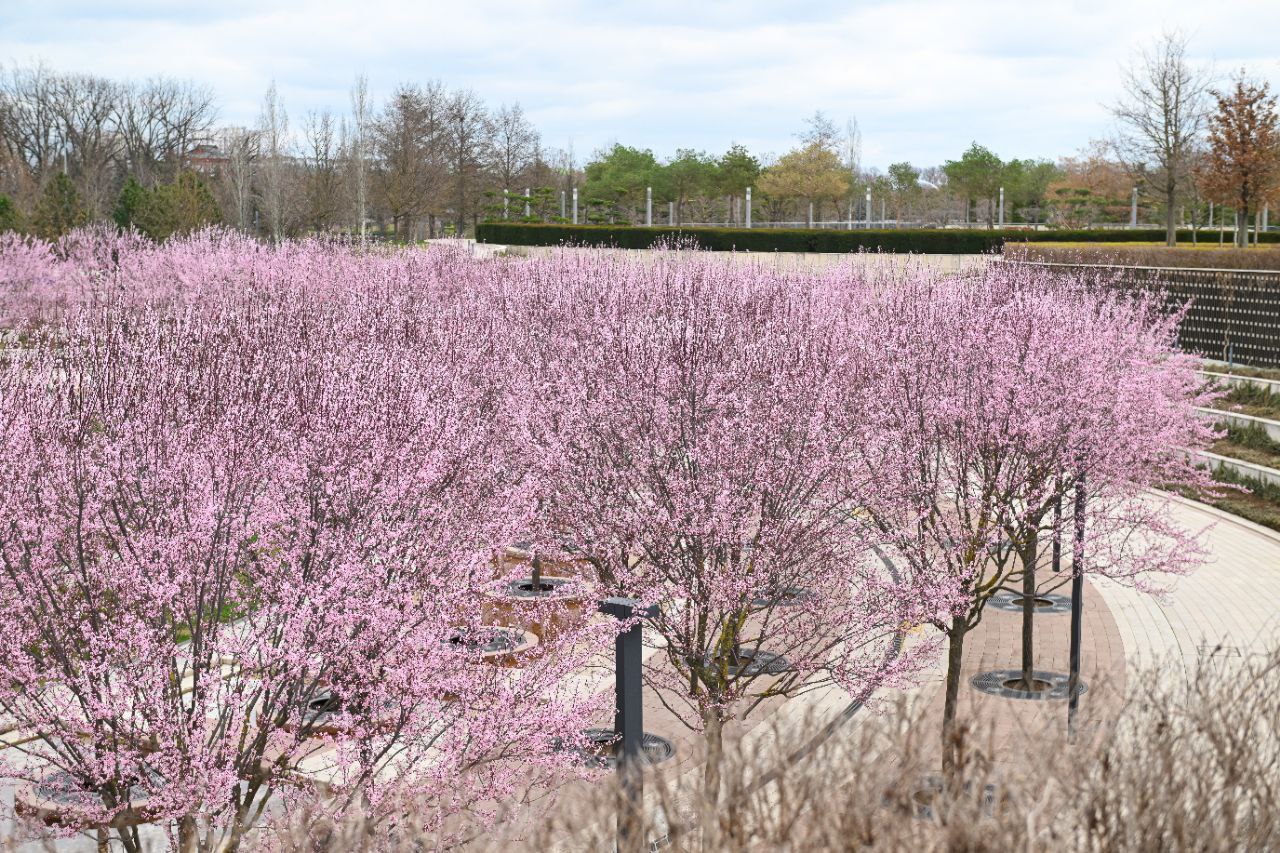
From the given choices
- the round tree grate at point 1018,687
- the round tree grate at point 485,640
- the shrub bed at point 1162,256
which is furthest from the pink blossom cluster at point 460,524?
the shrub bed at point 1162,256

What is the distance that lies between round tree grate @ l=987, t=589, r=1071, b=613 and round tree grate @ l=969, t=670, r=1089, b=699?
2.30m

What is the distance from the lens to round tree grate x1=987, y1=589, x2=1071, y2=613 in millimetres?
16906

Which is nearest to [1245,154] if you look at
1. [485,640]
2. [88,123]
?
[485,640]

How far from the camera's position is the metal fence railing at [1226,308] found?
26312 millimetres

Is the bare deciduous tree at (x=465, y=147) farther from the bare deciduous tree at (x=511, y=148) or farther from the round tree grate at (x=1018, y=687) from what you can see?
the round tree grate at (x=1018, y=687)

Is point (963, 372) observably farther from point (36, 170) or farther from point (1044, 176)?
point (36, 170)

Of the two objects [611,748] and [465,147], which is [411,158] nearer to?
[465,147]

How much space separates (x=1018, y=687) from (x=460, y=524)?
659cm

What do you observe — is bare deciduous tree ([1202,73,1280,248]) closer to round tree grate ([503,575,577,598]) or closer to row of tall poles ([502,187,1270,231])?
row of tall poles ([502,187,1270,231])

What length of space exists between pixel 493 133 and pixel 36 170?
1731 inches

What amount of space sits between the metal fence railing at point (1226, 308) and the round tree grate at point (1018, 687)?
13479 mm

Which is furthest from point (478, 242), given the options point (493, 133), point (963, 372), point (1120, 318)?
point (963, 372)

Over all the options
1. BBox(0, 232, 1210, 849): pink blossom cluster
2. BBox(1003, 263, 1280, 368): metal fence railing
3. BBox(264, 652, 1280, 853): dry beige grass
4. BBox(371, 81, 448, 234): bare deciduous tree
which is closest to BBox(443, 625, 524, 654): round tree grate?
BBox(0, 232, 1210, 849): pink blossom cluster

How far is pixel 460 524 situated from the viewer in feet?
36.3
